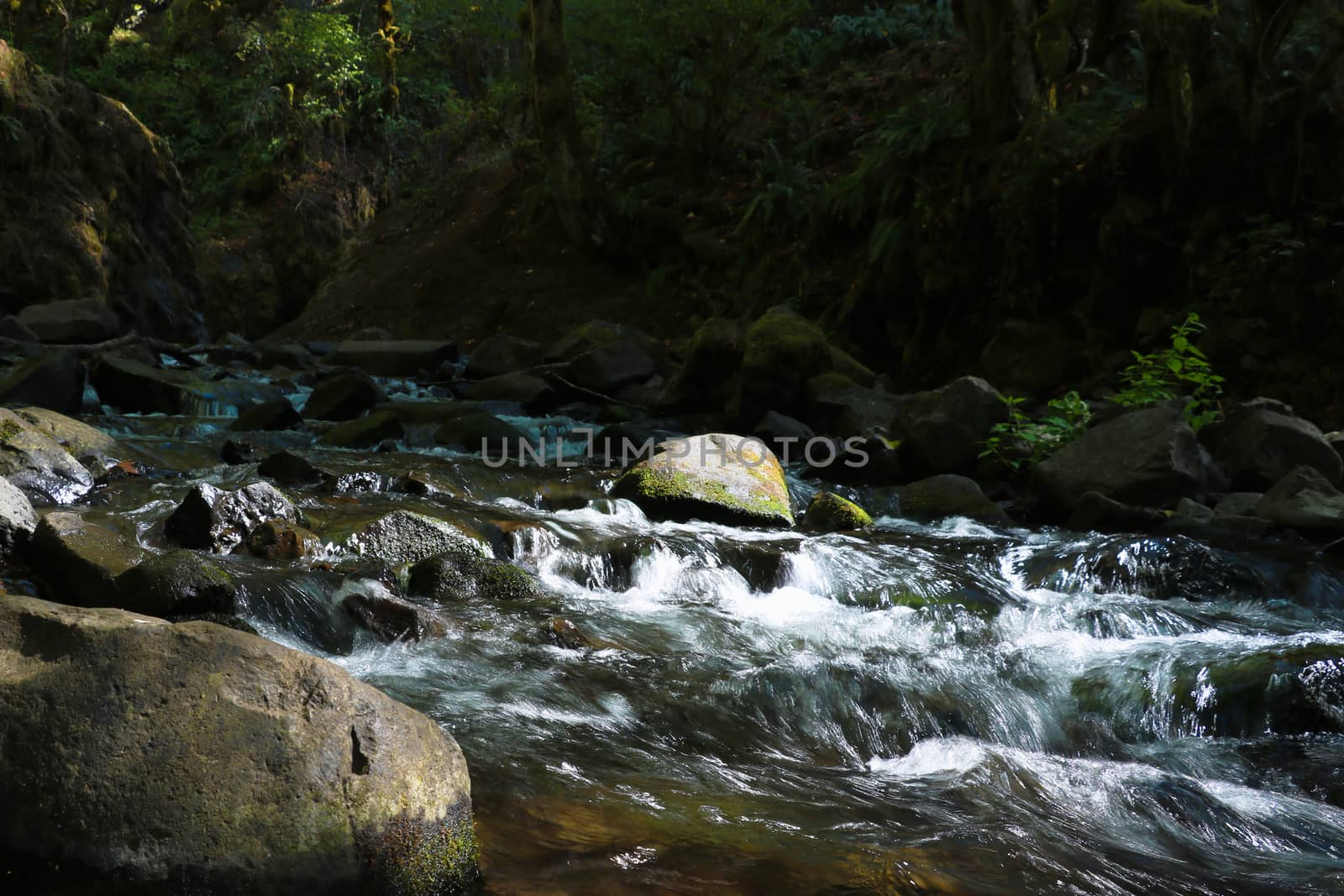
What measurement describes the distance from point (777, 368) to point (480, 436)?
131 inches

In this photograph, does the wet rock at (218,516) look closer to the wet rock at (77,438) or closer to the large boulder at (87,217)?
the wet rock at (77,438)

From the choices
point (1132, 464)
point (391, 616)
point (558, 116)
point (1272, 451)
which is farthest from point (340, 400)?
point (1272, 451)

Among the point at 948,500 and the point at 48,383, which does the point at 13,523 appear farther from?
the point at 948,500

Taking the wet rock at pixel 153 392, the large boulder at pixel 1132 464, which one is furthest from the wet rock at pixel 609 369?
the large boulder at pixel 1132 464

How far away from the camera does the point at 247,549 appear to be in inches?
236

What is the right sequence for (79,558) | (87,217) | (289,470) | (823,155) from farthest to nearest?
(823,155) → (87,217) → (289,470) → (79,558)

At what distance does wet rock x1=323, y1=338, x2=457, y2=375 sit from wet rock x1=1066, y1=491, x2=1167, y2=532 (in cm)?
1007

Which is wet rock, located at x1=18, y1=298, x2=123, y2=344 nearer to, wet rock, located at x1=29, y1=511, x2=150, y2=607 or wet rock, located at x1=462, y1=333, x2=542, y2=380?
wet rock, located at x1=462, y1=333, x2=542, y2=380

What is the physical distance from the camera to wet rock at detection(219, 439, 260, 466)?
8641mm

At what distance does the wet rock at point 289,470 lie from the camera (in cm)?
772

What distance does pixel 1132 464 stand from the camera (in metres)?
8.40

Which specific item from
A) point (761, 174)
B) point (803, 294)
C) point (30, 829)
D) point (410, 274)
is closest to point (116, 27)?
point (410, 274)

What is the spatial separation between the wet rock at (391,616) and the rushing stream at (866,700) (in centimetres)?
8

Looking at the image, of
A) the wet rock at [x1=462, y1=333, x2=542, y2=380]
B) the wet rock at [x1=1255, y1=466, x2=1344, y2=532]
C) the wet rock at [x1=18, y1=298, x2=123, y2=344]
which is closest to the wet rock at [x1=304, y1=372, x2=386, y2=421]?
the wet rock at [x1=462, y1=333, x2=542, y2=380]
